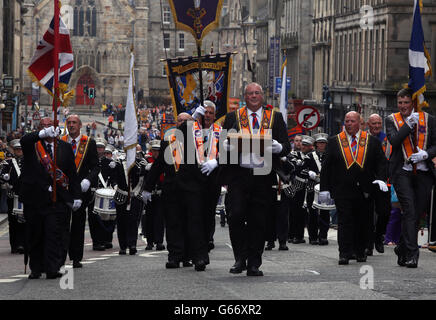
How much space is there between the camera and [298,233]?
65.8 ft

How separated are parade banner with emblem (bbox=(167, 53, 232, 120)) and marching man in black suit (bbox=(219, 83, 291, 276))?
7095 mm

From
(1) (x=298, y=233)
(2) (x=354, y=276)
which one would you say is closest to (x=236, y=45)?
(1) (x=298, y=233)

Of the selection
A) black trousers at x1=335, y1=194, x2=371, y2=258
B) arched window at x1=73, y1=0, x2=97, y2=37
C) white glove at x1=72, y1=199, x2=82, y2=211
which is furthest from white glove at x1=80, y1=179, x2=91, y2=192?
arched window at x1=73, y1=0, x2=97, y2=37

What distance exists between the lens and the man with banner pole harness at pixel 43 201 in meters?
12.7

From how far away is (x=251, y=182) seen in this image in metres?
12.3

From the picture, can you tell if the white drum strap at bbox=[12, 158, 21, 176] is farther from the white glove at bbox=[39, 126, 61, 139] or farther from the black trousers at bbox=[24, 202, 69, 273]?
the white glove at bbox=[39, 126, 61, 139]

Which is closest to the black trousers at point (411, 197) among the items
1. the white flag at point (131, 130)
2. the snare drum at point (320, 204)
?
the snare drum at point (320, 204)

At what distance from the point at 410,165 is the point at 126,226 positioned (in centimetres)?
611

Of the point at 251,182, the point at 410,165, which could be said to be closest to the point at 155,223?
the point at 410,165

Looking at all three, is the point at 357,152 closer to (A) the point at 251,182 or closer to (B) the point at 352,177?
(B) the point at 352,177

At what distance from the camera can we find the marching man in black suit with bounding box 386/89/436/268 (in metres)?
13.3

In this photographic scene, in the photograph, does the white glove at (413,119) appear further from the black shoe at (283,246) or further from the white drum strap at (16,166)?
the white drum strap at (16,166)
